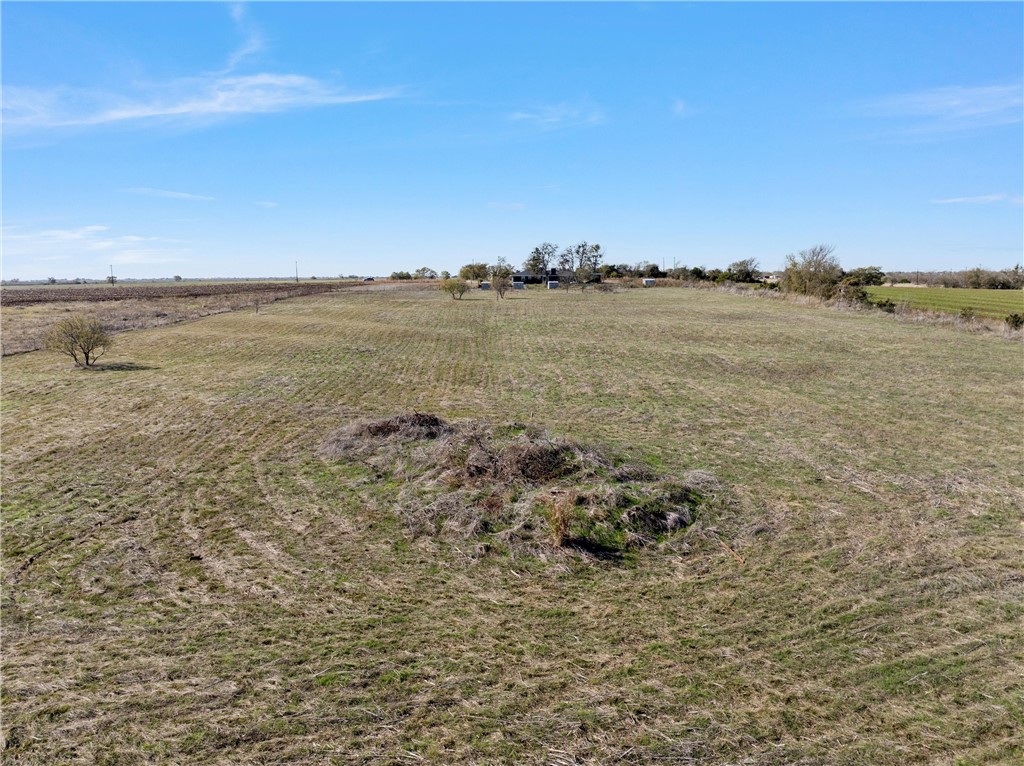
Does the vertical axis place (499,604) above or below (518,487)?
below

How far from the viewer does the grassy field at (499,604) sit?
17.6 feet

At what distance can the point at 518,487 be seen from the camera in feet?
35.9

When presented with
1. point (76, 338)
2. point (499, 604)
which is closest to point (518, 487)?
point (499, 604)

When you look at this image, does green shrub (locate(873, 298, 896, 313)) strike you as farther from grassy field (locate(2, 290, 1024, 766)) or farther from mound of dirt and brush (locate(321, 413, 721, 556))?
mound of dirt and brush (locate(321, 413, 721, 556))

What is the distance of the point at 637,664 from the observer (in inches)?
250

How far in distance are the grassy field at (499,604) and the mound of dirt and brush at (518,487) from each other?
0.34 meters

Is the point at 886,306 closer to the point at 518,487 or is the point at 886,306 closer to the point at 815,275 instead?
the point at 815,275

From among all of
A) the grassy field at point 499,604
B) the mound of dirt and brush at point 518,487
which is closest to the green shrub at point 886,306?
the grassy field at point 499,604

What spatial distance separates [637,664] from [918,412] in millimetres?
16220

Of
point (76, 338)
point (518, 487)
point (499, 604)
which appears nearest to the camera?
point (499, 604)

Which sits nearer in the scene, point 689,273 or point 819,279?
point 819,279

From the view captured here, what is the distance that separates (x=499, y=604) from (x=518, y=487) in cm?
354

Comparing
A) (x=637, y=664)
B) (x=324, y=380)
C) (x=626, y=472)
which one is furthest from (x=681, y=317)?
(x=637, y=664)

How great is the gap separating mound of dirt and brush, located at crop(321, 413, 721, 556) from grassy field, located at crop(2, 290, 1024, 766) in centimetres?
34
